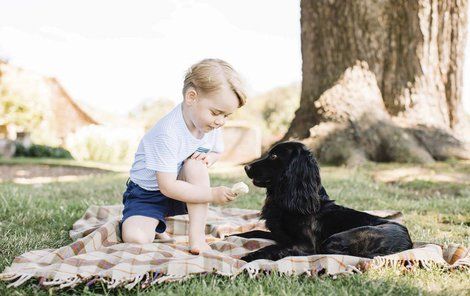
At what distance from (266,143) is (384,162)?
7.51 feet

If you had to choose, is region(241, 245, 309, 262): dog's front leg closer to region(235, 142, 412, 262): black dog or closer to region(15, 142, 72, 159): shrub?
region(235, 142, 412, 262): black dog

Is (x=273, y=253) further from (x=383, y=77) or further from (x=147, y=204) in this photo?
(x=383, y=77)

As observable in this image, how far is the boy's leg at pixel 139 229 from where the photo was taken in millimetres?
3455

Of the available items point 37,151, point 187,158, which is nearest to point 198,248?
point 187,158

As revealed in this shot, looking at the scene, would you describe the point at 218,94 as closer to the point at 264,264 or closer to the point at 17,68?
the point at 264,264

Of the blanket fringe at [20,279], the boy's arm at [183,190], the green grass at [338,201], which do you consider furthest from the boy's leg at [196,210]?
the blanket fringe at [20,279]

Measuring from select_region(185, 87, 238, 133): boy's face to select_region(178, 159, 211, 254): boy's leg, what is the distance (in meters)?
0.30

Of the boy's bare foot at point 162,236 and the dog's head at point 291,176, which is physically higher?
the dog's head at point 291,176

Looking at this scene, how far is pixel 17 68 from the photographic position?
24750mm

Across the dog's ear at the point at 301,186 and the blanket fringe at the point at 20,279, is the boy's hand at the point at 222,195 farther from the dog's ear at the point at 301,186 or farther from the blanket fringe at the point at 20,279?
the blanket fringe at the point at 20,279

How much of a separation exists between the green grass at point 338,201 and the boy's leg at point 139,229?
51 cm

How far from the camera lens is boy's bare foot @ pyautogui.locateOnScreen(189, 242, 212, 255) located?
3.28m

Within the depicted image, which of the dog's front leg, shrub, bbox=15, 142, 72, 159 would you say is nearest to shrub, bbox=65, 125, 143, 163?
shrub, bbox=15, 142, 72, 159

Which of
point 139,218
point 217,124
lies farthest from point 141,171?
point 217,124
